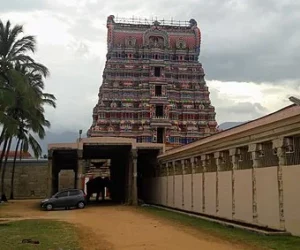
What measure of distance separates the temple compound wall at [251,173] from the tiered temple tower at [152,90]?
26.6 m

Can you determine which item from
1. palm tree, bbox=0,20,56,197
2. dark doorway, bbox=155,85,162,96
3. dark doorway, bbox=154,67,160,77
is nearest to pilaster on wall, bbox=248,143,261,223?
palm tree, bbox=0,20,56,197

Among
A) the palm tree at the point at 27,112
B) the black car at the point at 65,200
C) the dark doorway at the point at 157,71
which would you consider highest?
the dark doorway at the point at 157,71

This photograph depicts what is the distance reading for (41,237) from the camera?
1394 cm

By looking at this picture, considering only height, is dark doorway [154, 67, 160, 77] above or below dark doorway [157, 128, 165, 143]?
above

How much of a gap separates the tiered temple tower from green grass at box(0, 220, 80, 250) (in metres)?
35.2

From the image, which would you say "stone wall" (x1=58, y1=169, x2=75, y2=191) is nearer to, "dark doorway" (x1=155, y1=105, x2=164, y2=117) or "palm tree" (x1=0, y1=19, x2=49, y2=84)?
"dark doorway" (x1=155, y1=105, x2=164, y2=117)

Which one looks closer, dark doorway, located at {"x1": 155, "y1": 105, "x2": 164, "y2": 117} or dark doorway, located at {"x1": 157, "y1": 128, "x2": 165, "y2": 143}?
dark doorway, located at {"x1": 157, "y1": 128, "x2": 165, "y2": 143}

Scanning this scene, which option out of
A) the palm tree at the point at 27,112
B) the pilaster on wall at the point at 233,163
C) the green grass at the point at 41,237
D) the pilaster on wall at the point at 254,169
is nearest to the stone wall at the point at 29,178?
the palm tree at the point at 27,112

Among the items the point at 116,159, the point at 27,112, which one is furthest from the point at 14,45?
the point at 116,159

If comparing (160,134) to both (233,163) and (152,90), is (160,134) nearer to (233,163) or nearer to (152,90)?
(152,90)

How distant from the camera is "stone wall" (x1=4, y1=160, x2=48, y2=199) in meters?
47.8

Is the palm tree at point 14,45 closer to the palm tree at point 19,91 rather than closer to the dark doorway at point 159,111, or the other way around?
the palm tree at point 19,91

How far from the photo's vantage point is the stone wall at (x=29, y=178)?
157 feet

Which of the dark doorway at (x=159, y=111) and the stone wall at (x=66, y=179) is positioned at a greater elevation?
the dark doorway at (x=159, y=111)
